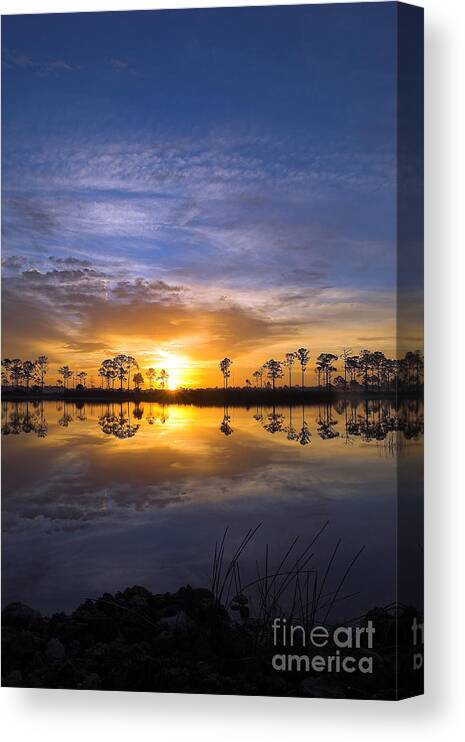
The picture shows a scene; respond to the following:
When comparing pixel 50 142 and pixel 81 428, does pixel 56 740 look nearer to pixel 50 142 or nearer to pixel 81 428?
pixel 81 428

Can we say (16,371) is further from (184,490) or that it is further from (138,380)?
(184,490)

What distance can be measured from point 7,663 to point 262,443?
A: 1814 millimetres

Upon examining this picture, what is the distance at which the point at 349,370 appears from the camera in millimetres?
5320

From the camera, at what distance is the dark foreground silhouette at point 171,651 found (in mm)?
5219

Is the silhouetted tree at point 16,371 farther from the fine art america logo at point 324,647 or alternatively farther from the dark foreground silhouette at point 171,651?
the fine art america logo at point 324,647

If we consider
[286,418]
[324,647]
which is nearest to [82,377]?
[286,418]

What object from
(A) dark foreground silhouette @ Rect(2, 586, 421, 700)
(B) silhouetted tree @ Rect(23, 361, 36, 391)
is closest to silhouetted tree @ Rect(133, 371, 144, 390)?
(B) silhouetted tree @ Rect(23, 361, 36, 391)

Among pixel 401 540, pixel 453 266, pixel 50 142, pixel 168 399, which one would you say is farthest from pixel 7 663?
pixel 453 266

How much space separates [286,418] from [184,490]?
0.66 metres

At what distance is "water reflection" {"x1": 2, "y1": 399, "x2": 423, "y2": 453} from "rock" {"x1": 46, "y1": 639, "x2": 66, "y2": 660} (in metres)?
1.10

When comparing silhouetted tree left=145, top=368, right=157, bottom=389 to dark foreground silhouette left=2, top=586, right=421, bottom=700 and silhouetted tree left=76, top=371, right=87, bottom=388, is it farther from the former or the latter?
dark foreground silhouette left=2, top=586, right=421, bottom=700

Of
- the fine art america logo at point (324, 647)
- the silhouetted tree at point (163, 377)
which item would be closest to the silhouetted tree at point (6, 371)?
the silhouetted tree at point (163, 377)

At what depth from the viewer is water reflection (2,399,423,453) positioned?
5262 millimetres

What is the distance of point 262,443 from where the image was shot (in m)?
5.40
